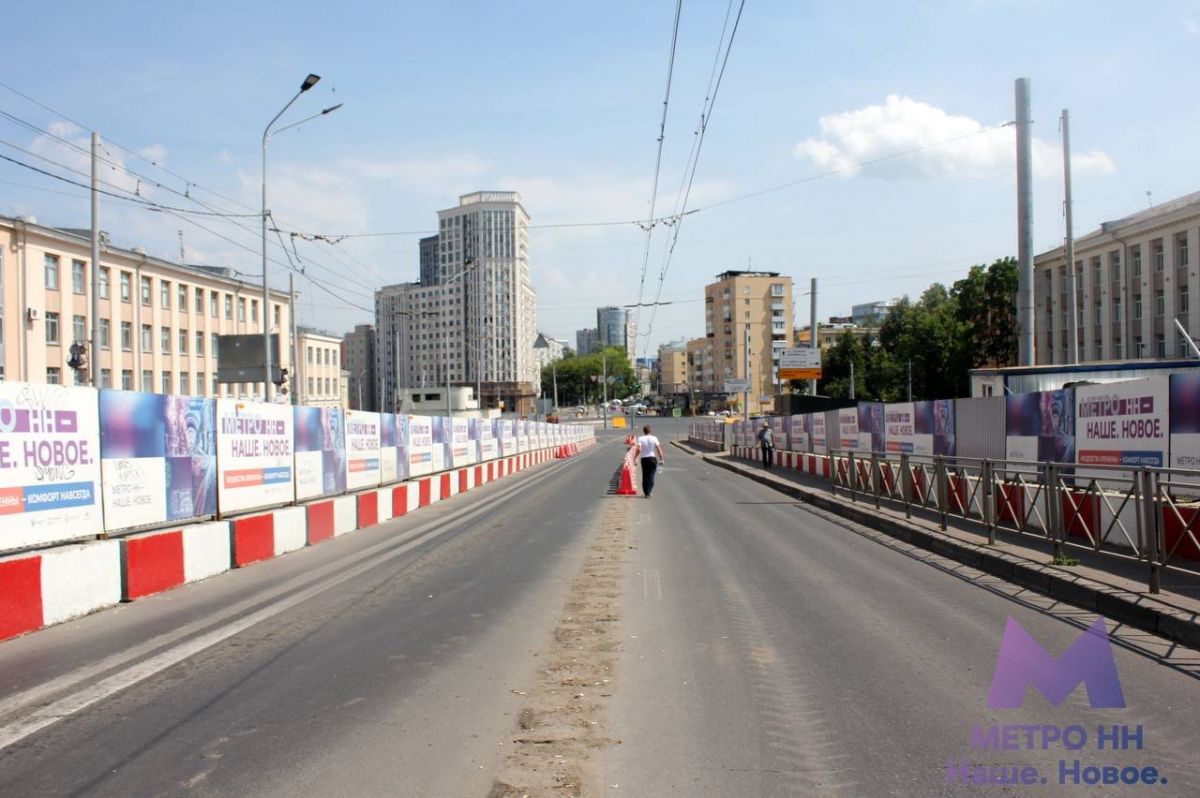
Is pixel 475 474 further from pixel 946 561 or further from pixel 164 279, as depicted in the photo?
pixel 164 279

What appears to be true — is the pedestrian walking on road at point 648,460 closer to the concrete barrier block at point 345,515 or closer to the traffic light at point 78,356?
the concrete barrier block at point 345,515

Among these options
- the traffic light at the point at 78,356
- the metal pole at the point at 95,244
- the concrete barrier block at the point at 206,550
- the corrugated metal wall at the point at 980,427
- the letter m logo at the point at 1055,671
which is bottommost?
the letter m logo at the point at 1055,671

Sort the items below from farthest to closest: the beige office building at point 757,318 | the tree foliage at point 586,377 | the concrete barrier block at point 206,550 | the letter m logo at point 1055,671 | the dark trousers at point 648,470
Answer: the tree foliage at point 586,377 → the beige office building at point 757,318 → the dark trousers at point 648,470 → the concrete barrier block at point 206,550 → the letter m logo at point 1055,671

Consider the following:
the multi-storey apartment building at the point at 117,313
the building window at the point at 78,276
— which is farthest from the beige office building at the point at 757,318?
the building window at the point at 78,276

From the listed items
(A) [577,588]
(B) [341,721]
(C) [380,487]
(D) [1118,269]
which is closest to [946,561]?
(A) [577,588]

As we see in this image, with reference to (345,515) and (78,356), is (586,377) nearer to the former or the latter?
(78,356)

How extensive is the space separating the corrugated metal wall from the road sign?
3444 cm

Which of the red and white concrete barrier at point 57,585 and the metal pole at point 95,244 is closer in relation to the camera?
the red and white concrete barrier at point 57,585

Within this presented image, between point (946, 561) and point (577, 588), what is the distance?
5167mm

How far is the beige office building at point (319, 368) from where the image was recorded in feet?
255

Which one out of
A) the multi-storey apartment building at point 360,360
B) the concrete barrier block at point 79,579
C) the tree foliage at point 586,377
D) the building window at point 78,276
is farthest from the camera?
the tree foliage at point 586,377

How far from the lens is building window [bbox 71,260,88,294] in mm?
46750

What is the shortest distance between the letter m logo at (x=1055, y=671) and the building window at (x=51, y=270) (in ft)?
161

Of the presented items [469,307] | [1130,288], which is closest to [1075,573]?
[1130,288]
